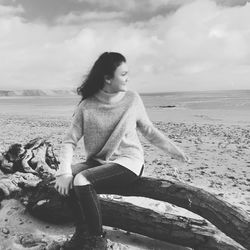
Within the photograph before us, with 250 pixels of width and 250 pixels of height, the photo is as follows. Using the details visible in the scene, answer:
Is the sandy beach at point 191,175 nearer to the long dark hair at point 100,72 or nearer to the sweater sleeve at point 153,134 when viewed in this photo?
the sweater sleeve at point 153,134

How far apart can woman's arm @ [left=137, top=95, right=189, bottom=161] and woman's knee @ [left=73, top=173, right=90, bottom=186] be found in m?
0.91

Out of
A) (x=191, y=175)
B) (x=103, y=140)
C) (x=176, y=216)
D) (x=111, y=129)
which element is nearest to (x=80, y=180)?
(x=103, y=140)

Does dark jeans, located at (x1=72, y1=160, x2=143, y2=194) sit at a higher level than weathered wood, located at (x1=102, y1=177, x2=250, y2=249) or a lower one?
higher

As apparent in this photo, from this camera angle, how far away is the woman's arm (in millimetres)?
3744

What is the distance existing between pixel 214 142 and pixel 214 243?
885cm

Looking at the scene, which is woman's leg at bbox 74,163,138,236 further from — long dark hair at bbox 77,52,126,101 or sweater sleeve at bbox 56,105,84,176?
long dark hair at bbox 77,52,126,101

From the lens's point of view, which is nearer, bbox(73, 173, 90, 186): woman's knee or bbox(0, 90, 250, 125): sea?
bbox(73, 173, 90, 186): woman's knee

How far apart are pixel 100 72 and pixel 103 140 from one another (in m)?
0.77

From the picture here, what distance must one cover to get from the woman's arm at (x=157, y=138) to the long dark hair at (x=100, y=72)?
51cm

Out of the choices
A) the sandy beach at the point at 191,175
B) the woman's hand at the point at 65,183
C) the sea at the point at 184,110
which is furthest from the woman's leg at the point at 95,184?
the sea at the point at 184,110

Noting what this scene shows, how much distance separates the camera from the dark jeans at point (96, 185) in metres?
3.40

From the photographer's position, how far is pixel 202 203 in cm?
360

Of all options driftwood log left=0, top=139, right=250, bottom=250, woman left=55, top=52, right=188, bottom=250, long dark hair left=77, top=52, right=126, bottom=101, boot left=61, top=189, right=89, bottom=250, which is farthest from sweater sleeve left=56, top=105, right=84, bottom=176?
driftwood log left=0, top=139, right=250, bottom=250

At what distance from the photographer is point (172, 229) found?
384 cm
